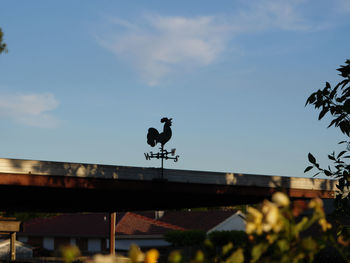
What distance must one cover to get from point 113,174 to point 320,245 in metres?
11.2

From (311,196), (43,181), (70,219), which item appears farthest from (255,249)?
(70,219)

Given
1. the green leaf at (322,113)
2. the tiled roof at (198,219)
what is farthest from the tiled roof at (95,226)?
the green leaf at (322,113)

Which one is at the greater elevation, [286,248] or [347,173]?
[347,173]

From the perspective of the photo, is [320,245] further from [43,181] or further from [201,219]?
[201,219]

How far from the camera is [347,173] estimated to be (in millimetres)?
9641

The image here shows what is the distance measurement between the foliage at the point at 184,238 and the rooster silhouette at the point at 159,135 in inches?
964

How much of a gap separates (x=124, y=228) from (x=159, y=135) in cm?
3628

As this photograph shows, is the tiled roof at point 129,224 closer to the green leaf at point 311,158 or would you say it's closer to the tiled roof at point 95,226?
the tiled roof at point 95,226

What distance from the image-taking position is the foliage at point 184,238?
4053 centimetres

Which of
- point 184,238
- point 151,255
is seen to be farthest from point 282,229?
point 184,238

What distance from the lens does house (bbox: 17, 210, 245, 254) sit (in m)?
50.6

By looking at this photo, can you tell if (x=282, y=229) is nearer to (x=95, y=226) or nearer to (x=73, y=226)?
(x=95, y=226)

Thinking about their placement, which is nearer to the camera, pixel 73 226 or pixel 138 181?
pixel 138 181

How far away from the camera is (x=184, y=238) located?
40844mm
